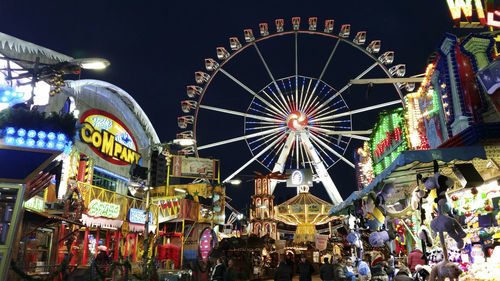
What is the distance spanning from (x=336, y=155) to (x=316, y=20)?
11.8m

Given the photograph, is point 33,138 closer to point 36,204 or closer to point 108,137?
point 36,204

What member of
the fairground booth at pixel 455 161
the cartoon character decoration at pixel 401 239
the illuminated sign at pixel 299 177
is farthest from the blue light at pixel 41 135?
the illuminated sign at pixel 299 177

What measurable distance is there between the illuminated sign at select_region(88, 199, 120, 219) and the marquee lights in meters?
10.1

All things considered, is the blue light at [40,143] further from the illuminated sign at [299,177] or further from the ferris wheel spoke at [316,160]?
the illuminated sign at [299,177]

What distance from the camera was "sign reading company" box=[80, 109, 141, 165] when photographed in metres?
20.1

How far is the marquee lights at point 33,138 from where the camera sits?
696 centimetres

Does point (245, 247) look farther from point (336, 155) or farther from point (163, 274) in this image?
point (336, 155)

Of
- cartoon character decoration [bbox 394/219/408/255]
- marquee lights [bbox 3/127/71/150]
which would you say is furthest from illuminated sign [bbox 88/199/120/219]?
cartoon character decoration [bbox 394/219/408/255]

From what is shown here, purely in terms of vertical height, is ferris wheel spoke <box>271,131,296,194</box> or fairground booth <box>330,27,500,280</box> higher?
ferris wheel spoke <box>271,131,296,194</box>

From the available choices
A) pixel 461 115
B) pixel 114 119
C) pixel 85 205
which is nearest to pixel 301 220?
pixel 114 119

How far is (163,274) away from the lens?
500 inches

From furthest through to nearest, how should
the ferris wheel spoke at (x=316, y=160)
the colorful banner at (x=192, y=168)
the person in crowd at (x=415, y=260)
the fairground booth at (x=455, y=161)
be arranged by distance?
the ferris wheel spoke at (x=316, y=160) → the colorful banner at (x=192, y=168) → the person in crowd at (x=415, y=260) → the fairground booth at (x=455, y=161)

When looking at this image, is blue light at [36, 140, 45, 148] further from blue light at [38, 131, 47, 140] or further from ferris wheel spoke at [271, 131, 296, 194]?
ferris wheel spoke at [271, 131, 296, 194]

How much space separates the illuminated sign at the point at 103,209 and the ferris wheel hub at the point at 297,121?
18.4 m
